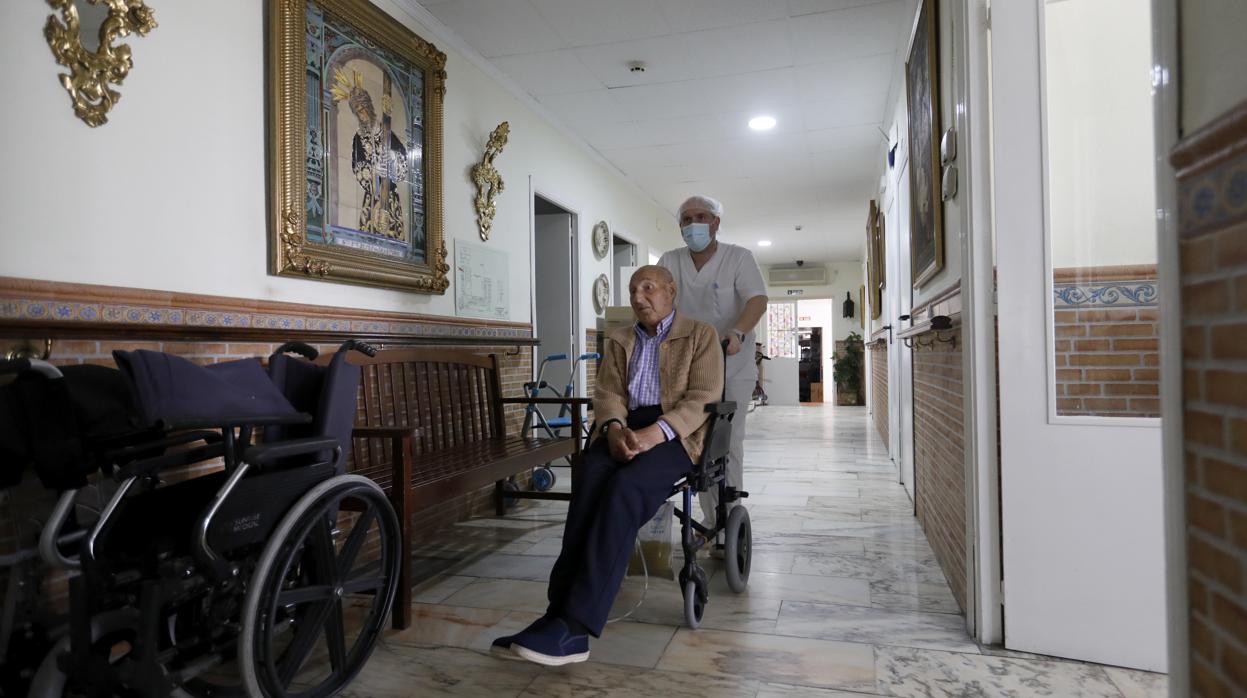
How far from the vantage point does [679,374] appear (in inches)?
97.2

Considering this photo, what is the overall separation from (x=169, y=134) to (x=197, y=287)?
1.58ft

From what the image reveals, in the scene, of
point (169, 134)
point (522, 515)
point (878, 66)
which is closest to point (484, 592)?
point (522, 515)

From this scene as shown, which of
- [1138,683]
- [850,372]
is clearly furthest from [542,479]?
[850,372]

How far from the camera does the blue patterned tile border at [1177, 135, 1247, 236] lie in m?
0.92

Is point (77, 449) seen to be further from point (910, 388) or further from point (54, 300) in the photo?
point (910, 388)

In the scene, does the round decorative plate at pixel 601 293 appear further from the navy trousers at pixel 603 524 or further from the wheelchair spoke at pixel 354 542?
the wheelchair spoke at pixel 354 542

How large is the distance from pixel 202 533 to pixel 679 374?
148cm

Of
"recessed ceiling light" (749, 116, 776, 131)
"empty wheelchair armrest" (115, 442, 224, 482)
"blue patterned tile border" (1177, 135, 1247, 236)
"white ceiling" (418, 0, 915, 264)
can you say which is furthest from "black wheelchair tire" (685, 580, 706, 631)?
"recessed ceiling light" (749, 116, 776, 131)

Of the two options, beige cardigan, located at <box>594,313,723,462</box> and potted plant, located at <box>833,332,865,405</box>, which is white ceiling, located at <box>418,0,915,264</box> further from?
potted plant, located at <box>833,332,865,405</box>

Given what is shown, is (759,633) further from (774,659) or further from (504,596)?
(504,596)

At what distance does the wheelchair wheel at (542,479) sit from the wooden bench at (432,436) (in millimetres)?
418

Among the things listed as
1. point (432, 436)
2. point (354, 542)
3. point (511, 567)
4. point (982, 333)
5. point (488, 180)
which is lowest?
point (511, 567)

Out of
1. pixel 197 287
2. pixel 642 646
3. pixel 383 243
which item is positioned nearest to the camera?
pixel 642 646

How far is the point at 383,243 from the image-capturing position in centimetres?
326
